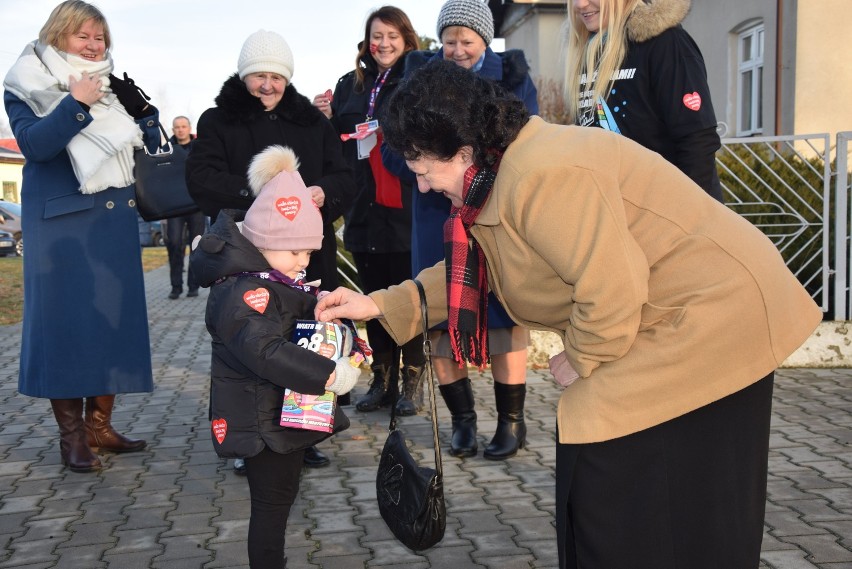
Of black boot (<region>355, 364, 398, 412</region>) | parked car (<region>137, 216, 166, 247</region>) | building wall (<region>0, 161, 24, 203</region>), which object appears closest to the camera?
black boot (<region>355, 364, 398, 412</region>)

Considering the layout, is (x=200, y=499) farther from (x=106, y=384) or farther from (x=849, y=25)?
(x=849, y=25)

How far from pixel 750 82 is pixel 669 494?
14120 millimetres

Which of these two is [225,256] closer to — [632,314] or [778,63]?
[632,314]

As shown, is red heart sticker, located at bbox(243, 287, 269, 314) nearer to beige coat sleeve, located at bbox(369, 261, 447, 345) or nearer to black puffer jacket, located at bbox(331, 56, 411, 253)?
beige coat sleeve, located at bbox(369, 261, 447, 345)

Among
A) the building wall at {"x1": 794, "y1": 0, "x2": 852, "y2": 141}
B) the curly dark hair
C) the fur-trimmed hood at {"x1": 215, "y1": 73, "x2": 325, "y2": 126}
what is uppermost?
the building wall at {"x1": 794, "y1": 0, "x2": 852, "y2": 141}

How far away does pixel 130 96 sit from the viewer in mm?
4797

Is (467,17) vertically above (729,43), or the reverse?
(729,43)

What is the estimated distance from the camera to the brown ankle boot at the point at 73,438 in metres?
4.63

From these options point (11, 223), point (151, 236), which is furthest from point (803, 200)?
point (151, 236)

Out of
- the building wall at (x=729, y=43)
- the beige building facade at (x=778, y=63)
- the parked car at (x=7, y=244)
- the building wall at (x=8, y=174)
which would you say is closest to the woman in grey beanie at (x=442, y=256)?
the beige building facade at (x=778, y=63)

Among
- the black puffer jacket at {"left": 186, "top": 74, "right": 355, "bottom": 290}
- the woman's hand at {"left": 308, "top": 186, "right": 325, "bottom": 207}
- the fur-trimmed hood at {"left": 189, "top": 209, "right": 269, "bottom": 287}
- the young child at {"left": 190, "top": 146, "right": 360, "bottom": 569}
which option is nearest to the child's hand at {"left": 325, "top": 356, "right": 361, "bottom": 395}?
the young child at {"left": 190, "top": 146, "right": 360, "bottom": 569}

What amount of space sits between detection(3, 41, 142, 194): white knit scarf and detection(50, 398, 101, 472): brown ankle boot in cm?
107

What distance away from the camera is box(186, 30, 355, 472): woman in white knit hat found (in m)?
4.44

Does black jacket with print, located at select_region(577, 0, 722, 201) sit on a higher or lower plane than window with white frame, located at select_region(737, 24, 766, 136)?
lower
